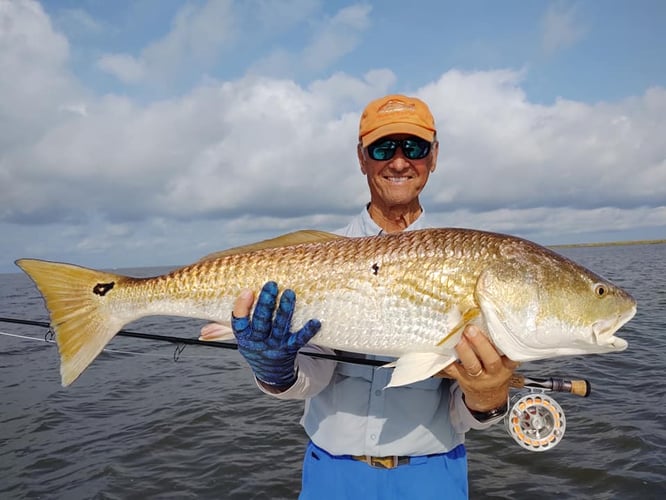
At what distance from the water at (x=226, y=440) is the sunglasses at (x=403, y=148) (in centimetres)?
525

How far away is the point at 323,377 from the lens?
11.0ft

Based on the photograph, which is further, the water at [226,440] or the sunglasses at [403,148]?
the water at [226,440]

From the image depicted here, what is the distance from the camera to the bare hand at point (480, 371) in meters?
2.79

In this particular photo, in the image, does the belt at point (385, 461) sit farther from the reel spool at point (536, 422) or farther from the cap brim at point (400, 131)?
the cap brim at point (400, 131)

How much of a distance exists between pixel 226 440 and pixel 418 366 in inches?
269

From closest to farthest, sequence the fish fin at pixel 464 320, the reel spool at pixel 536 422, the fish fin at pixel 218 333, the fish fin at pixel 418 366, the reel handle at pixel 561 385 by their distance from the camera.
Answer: the fish fin at pixel 418 366 → the fish fin at pixel 464 320 → the fish fin at pixel 218 333 → the reel handle at pixel 561 385 → the reel spool at pixel 536 422

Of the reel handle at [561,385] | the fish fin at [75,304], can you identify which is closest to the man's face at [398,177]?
the reel handle at [561,385]

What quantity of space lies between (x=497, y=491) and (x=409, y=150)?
5404 millimetres

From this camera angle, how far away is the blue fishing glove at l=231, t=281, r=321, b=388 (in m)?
3.00

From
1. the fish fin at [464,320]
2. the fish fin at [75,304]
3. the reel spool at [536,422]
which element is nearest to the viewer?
the fish fin at [464,320]

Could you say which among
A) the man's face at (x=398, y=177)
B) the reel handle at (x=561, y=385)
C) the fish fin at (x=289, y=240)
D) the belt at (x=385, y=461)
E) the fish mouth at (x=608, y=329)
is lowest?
the belt at (x=385, y=461)

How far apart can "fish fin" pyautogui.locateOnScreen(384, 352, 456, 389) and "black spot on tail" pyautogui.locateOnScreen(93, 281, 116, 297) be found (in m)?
2.21

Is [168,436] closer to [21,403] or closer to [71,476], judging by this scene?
[71,476]

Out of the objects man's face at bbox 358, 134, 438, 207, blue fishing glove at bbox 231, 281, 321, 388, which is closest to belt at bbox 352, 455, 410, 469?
blue fishing glove at bbox 231, 281, 321, 388
